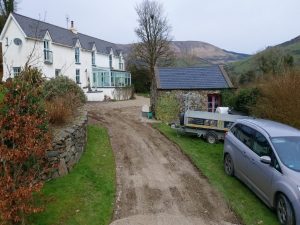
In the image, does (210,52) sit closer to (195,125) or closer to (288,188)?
(195,125)

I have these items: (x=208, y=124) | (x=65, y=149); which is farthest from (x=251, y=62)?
(x=65, y=149)

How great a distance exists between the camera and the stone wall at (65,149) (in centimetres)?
1052

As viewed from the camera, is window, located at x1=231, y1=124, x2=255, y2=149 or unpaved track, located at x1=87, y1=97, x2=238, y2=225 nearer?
unpaved track, located at x1=87, y1=97, x2=238, y2=225

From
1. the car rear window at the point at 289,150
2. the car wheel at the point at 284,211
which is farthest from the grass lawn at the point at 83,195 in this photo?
the car rear window at the point at 289,150

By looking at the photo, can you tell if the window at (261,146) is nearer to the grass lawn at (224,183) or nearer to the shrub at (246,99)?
the grass lawn at (224,183)

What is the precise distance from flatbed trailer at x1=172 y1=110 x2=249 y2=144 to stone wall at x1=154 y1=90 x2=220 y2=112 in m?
4.72

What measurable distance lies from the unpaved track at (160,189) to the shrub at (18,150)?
224 cm

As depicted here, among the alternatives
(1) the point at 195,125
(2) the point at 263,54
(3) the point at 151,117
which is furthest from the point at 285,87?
(2) the point at 263,54

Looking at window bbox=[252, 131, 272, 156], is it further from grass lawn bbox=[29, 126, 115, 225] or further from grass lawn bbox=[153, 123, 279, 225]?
grass lawn bbox=[29, 126, 115, 225]

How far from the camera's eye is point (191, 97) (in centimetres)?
2206

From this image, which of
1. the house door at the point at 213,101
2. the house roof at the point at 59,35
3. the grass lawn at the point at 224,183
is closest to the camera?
the grass lawn at the point at 224,183

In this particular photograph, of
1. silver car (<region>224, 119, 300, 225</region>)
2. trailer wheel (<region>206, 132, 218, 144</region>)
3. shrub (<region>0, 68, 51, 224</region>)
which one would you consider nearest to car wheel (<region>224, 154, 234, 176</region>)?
silver car (<region>224, 119, 300, 225</region>)

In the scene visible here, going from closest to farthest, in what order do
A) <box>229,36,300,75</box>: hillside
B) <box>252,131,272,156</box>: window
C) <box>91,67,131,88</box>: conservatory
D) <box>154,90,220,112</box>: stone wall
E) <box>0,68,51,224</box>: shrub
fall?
<box>0,68,51,224</box>: shrub
<box>252,131,272,156</box>: window
<box>154,90,220,112</box>: stone wall
<box>91,67,131,88</box>: conservatory
<box>229,36,300,75</box>: hillside

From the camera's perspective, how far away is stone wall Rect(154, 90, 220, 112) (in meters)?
22.0
